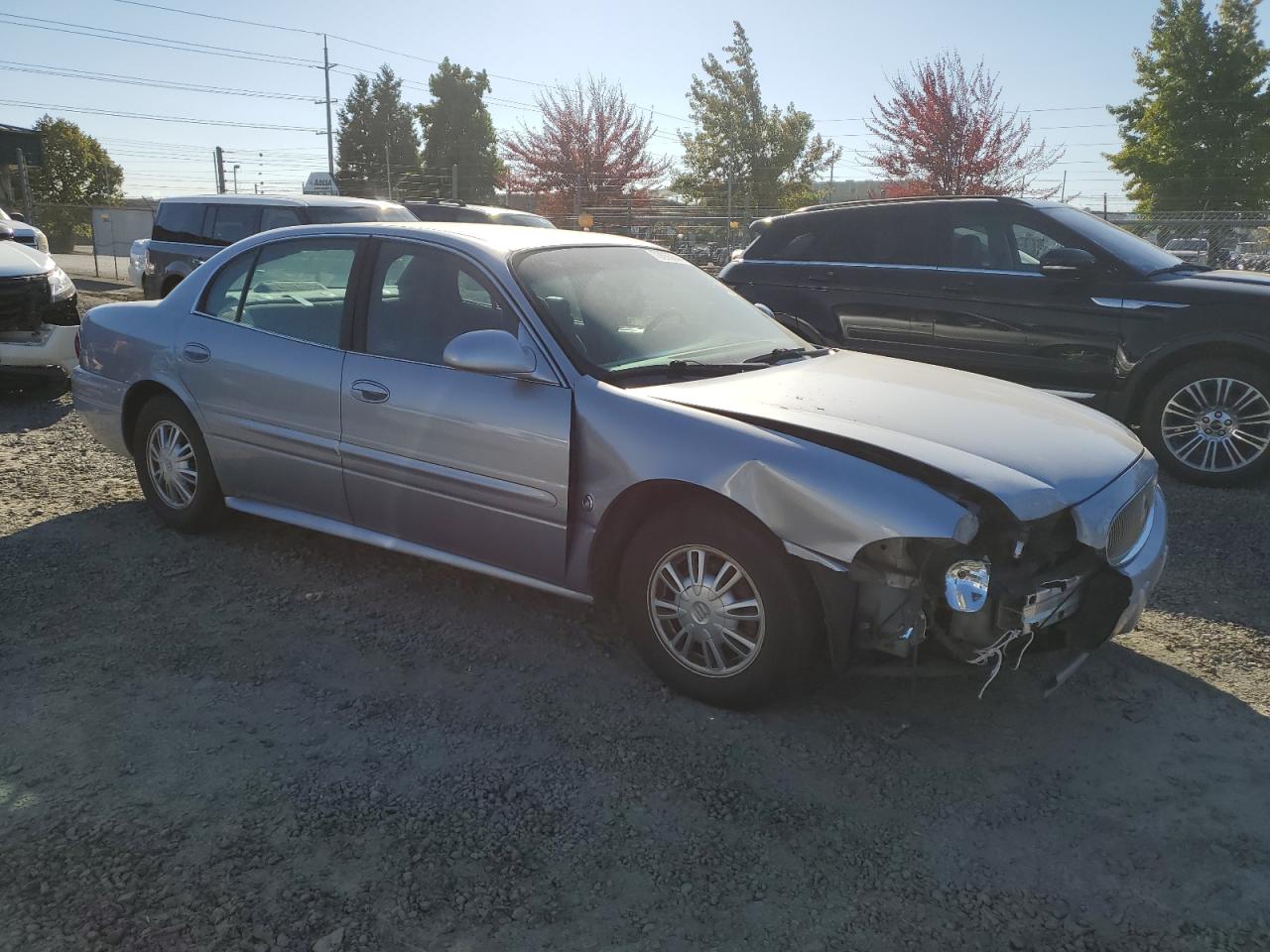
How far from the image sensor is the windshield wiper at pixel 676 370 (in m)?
3.65

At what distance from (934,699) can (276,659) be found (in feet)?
7.97

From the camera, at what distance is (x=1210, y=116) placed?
1172 inches

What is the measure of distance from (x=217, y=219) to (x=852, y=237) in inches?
313

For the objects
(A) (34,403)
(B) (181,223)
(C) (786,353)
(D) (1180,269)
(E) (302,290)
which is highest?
(D) (1180,269)

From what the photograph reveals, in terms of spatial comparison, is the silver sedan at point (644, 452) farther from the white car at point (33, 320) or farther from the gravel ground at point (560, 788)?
the white car at point (33, 320)

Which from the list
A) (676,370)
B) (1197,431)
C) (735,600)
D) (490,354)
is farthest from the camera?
(1197,431)

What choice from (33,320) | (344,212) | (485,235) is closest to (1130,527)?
(485,235)

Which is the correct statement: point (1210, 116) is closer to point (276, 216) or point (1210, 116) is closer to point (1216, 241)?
point (1216, 241)

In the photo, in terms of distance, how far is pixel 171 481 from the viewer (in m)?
5.06

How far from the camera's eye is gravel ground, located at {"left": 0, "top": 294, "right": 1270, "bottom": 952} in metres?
2.39

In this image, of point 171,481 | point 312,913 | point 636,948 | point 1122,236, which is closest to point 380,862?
point 312,913

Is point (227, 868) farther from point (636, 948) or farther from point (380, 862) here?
point (636, 948)

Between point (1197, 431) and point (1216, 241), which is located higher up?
point (1216, 241)

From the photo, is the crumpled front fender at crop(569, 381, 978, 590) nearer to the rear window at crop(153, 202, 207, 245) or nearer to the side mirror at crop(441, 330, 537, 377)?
the side mirror at crop(441, 330, 537, 377)
